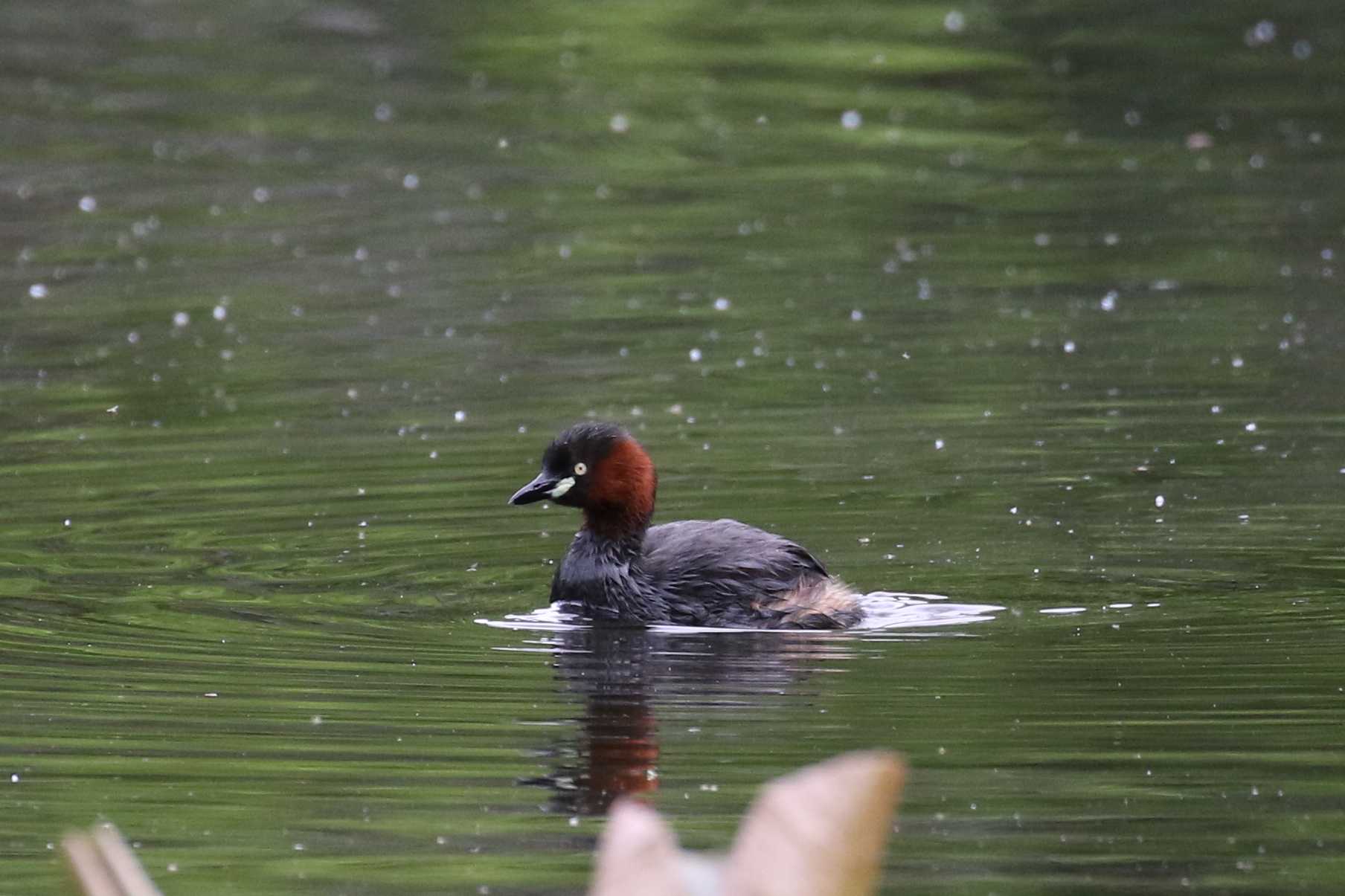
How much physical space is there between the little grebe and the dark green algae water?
25 centimetres

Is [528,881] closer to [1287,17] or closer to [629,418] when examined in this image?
[629,418]

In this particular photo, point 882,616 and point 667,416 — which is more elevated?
point 667,416

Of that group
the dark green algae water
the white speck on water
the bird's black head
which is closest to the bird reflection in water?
the dark green algae water

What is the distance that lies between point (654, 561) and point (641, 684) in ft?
4.44

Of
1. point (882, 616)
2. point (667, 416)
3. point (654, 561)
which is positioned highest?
point (667, 416)

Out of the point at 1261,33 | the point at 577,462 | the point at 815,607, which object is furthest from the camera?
the point at 1261,33

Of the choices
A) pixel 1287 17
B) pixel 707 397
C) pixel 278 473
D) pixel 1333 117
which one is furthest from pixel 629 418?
pixel 1287 17

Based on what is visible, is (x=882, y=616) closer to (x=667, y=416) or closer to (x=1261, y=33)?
(x=667, y=416)

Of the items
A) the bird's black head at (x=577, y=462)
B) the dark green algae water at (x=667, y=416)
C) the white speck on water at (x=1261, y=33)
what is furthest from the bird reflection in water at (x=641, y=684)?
the white speck on water at (x=1261, y=33)

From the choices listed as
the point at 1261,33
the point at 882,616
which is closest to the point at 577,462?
the point at 882,616

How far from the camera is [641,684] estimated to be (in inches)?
301

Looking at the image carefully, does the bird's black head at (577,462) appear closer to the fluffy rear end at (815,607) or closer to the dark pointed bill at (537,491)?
the dark pointed bill at (537,491)

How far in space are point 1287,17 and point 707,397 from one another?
44.0ft

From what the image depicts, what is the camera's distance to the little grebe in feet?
28.3
